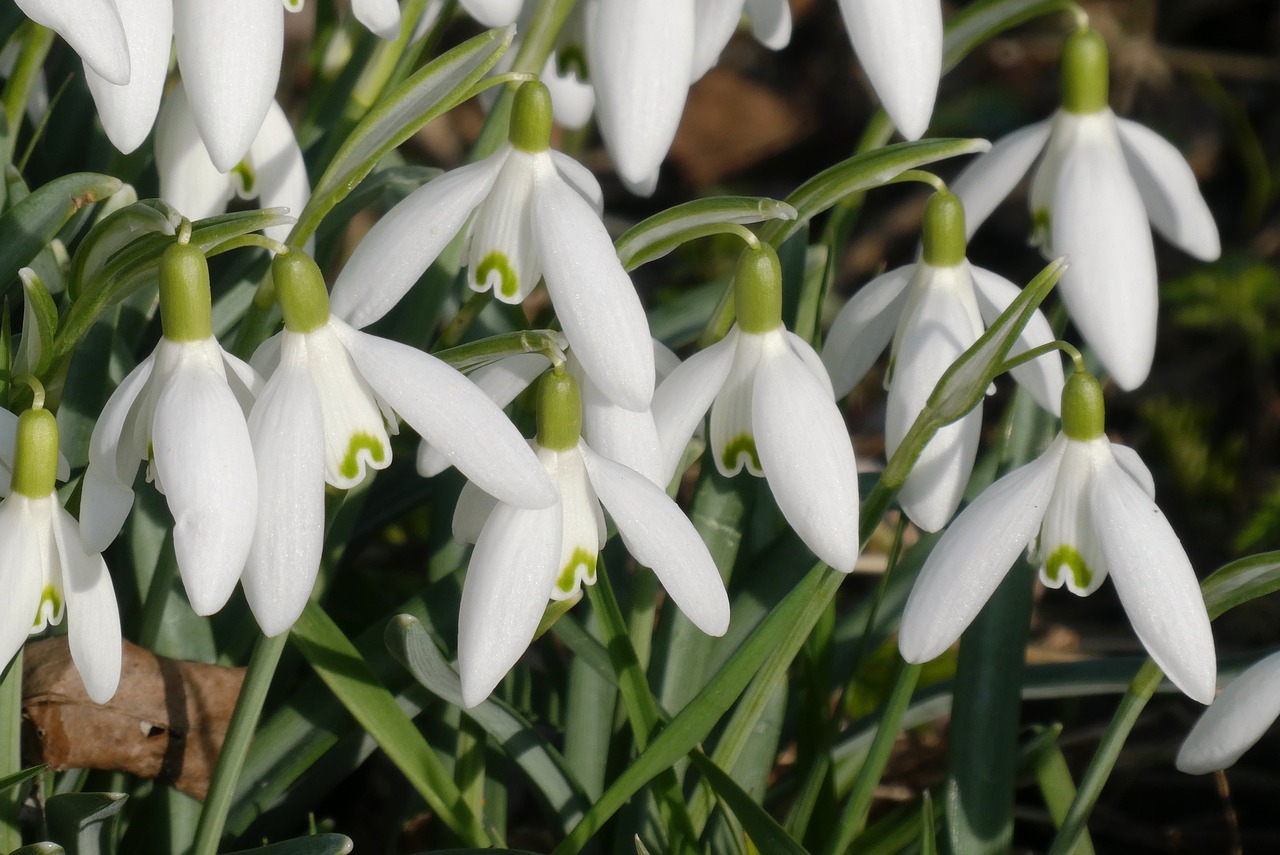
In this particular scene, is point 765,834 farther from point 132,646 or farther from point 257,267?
point 257,267

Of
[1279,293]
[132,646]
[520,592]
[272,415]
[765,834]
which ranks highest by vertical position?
[272,415]

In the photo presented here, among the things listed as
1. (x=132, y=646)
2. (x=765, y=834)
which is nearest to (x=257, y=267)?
(x=132, y=646)

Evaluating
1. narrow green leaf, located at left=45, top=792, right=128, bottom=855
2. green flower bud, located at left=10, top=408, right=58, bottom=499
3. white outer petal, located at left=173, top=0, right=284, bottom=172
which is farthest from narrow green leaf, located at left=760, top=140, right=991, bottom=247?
narrow green leaf, located at left=45, top=792, right=128, bottom=855

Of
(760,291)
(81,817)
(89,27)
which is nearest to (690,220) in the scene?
(760,291)

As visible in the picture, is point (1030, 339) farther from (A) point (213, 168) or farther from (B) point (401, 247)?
(A) point (213, 168)

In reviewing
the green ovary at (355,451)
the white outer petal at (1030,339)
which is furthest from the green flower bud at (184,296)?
the white outer petal at (1030,339)
